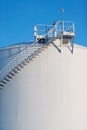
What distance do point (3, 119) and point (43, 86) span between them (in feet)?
12.2

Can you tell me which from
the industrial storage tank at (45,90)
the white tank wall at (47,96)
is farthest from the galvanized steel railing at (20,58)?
the white tank wall at (47,96)

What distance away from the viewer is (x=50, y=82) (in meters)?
18.7

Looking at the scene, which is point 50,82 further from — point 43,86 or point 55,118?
point 55,118

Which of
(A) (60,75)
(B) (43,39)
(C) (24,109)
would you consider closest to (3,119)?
(C) (24,109)

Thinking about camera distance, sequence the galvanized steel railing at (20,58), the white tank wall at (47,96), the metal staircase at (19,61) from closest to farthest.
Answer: the white tank wall at (47,96) → the metal staircase at (19,61) → the galvanized steel railing at (20,58)

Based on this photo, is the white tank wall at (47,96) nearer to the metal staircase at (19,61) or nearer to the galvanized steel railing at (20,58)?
the metal staircase at (19,61)

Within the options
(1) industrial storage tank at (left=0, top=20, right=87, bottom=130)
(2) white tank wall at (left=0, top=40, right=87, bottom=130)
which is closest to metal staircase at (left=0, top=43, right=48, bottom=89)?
(1) industrial storage tank at (left=0, top=20, right=87, bottom=130)

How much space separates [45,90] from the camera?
1861cm

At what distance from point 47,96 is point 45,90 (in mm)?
418

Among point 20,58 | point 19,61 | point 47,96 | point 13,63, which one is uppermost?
point 20,58

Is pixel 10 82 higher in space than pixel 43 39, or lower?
lower

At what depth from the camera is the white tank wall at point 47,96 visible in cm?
1855

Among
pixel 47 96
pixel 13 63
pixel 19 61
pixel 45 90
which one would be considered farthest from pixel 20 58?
pixel 47 96

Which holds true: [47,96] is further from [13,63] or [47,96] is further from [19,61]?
[13,63]
